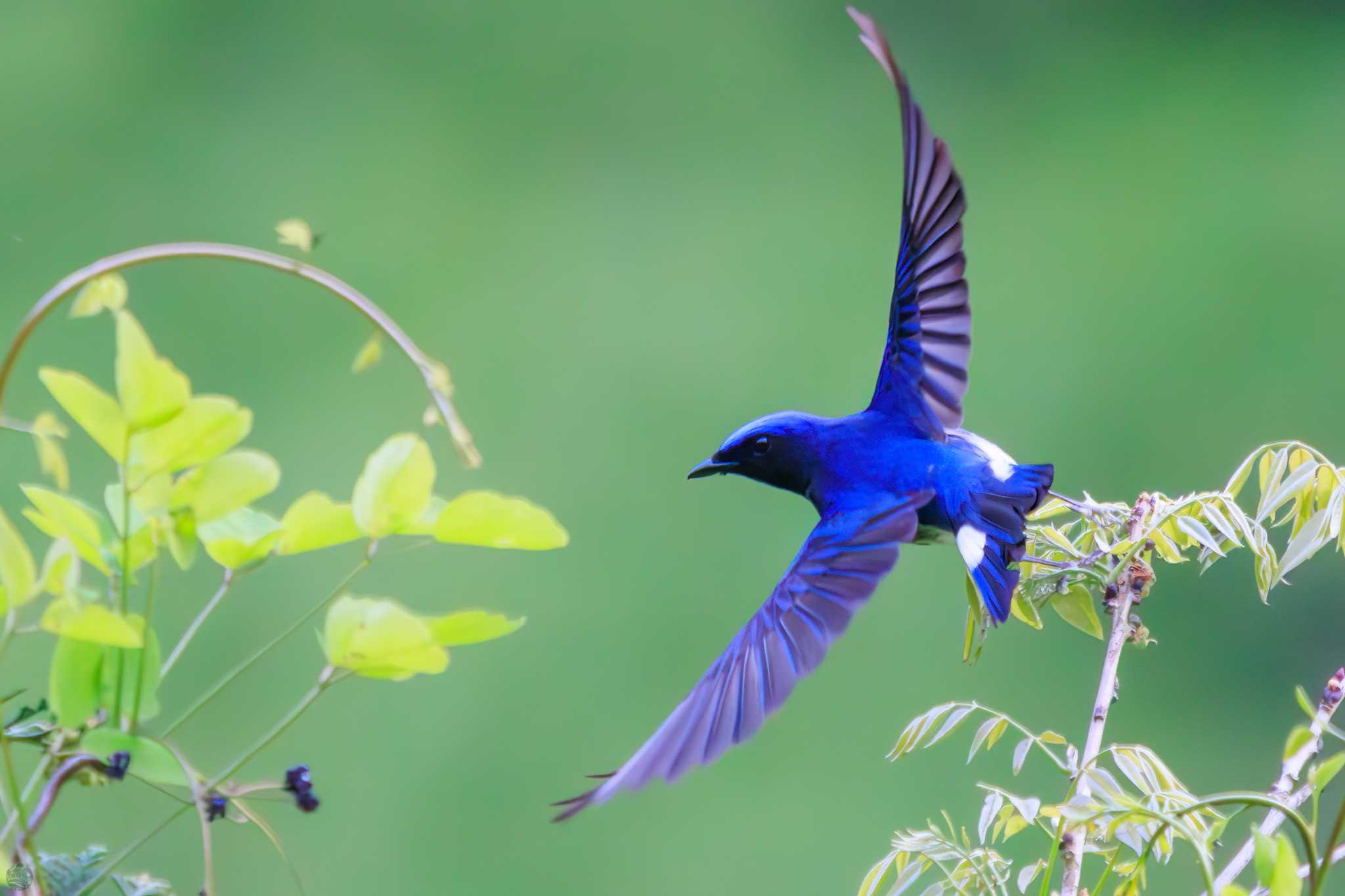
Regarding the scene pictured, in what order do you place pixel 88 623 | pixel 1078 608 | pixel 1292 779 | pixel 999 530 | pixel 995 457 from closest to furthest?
pixel 88 623
pixel 1292 779
pixel 1078 608
pixel 999 530
pixel 995 457

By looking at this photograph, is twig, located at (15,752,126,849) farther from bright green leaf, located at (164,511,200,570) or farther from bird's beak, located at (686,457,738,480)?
bird's beak, located at (686,457,738,480)

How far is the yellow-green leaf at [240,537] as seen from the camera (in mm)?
350

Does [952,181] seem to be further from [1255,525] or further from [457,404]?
[457,404]

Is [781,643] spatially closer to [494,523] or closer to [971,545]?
[971,545]

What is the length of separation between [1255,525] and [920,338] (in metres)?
0.45

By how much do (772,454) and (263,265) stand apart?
713 mm

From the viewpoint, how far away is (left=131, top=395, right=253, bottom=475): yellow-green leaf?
321mm

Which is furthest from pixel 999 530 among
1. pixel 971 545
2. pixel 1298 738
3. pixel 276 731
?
pixel 276 731

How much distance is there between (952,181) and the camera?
0.84 metres

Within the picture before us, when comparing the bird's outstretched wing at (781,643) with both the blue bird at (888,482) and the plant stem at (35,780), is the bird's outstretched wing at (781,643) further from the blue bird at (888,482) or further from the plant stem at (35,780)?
the plant stem at (35,780)

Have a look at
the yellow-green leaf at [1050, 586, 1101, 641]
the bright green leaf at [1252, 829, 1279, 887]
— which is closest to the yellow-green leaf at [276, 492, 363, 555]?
the bright green leaf at [1252, 829, 1279, 887]

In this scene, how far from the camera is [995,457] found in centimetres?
96

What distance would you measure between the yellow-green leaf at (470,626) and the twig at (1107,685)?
0.22 meters

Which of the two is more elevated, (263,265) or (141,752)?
(263,265)
